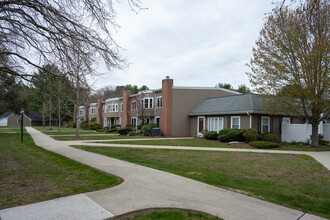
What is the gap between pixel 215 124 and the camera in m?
23.8

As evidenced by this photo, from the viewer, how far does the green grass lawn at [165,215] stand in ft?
13.8

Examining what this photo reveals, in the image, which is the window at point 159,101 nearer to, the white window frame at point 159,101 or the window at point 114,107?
the white window frame at point 159,101

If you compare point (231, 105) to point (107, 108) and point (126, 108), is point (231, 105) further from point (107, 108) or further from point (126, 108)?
point (107, 108)

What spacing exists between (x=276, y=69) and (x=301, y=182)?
38.9 ft

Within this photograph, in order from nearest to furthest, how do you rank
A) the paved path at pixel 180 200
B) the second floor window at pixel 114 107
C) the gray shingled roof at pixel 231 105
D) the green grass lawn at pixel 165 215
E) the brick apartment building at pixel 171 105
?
the green grass lawn at pixel 165 215, the paved path at pixel 180 200, the gray shingled roof at pixel 231 105, the brick apartment building at pixel 171 105, the second floor window at pixel 114 107

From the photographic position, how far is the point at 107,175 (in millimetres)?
7316

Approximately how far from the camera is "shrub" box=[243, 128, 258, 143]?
18578mm

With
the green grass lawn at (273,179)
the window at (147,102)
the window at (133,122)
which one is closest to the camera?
the green grass lawn at (273,179)

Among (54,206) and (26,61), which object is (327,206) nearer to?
(54,206)

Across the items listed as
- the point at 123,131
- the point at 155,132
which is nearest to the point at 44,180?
the point at 155,132

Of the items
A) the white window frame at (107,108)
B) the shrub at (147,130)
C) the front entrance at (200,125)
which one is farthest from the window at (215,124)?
the white window frame at (107,108)

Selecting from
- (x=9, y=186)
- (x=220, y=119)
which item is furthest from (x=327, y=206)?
(x=220, y=119)

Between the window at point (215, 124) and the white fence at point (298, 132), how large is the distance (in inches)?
210

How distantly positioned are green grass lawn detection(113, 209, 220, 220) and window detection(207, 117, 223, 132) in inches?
752
